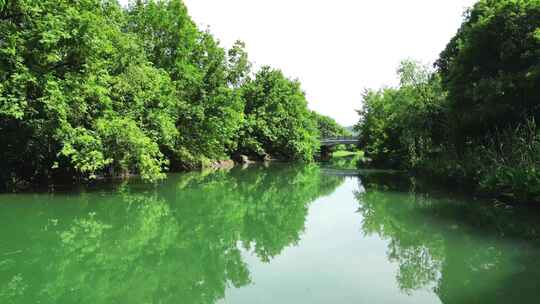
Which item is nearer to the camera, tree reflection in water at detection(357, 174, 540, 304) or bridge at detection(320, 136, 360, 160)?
tree reflection in water at detection(357, 174, 540, 304)

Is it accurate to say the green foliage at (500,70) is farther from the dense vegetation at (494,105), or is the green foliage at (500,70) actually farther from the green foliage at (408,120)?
the green foliage at (408,120)

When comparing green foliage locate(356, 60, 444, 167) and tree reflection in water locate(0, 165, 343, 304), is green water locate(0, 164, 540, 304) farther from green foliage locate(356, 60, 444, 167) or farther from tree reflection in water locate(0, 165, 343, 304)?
green foliage locate(356, 60, 444, 167)

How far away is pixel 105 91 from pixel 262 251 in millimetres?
11609

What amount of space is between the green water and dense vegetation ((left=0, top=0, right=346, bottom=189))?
2.70m

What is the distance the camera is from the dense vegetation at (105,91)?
1566 cm

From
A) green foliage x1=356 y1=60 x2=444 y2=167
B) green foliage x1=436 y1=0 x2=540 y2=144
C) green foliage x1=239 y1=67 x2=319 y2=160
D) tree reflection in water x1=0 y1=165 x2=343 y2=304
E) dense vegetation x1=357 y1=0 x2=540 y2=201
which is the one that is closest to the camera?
tree reflection in water x1=0 y1=165 x2=343 y2=304

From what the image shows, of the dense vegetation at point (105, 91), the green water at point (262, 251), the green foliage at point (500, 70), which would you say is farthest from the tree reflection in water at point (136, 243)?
the green foliage at point (500, 70)

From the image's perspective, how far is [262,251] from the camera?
30.9 feet

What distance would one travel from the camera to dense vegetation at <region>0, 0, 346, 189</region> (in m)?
15.7

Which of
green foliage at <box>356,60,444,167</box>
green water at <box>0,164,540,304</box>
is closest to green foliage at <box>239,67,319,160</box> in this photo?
green foliage at <box>356,60,444,167</box>

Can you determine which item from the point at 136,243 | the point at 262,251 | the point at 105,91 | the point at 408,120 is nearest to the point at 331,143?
the point at 408,120

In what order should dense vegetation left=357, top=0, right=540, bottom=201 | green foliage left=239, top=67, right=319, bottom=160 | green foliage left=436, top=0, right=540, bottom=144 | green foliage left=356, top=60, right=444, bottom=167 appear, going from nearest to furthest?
dense vegetation left=357, top=0, right=540, bottom=201 → green foliage left=436, top=0, right=540, bottom=144 → green foliage left=356, top=60, right=444, bottom=167 → green foliage left=239, top=67, right=319, bottom=160

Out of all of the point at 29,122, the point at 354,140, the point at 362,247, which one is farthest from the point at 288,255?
the point at 354,140

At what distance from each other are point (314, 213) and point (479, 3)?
15919mm
